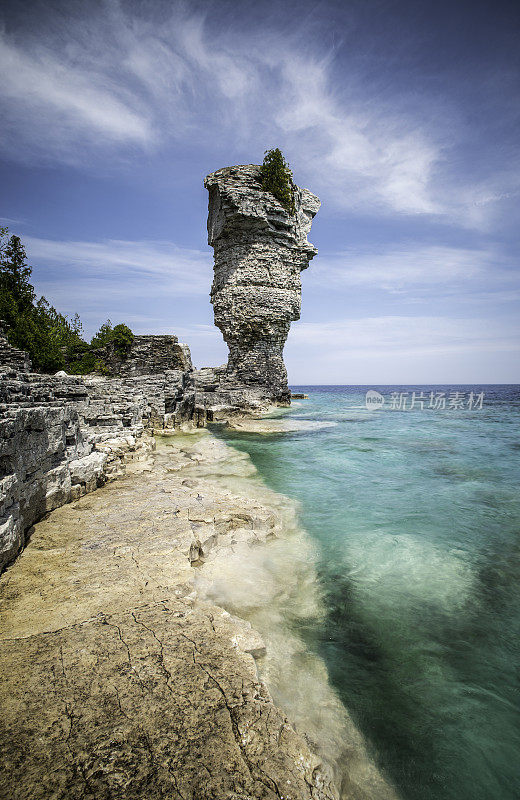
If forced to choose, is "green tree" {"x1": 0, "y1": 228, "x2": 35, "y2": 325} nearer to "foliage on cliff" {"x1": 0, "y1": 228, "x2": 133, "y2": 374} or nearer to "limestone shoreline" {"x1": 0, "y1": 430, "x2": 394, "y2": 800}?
"foliage on cliff" {"x1": 0, "y1": 228, "x2": 133, "y2": 374}

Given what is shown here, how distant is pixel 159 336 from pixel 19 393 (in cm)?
1487

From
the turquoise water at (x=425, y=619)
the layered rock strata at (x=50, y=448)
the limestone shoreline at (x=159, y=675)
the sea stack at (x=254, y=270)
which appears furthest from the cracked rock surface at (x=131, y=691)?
the sea stack at (x=254, y=270)

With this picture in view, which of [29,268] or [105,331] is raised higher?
[29,268]

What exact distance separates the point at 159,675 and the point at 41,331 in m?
18.0

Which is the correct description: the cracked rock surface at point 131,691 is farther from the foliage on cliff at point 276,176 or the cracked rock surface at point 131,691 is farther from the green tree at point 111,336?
the foliage on cliff at point 276,176

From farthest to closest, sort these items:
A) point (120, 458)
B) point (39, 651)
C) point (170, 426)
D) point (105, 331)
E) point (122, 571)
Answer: point (105, 331), point (170, 426), point (120, 458), point (122, 571), point (39, 651)

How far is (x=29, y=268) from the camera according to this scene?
58.3ft

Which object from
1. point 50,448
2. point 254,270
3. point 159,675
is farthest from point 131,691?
point 254,270

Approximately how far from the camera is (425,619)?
3.13 metres

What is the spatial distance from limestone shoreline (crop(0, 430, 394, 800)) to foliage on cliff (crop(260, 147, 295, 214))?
78.9 ft

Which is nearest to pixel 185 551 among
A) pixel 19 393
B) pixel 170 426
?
pixel 19 393

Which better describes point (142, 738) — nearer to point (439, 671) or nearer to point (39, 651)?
point (39, 651)

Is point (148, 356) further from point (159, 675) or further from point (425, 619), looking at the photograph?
point (159, 675)

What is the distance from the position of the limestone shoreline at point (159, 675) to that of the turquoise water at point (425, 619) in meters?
0.28
